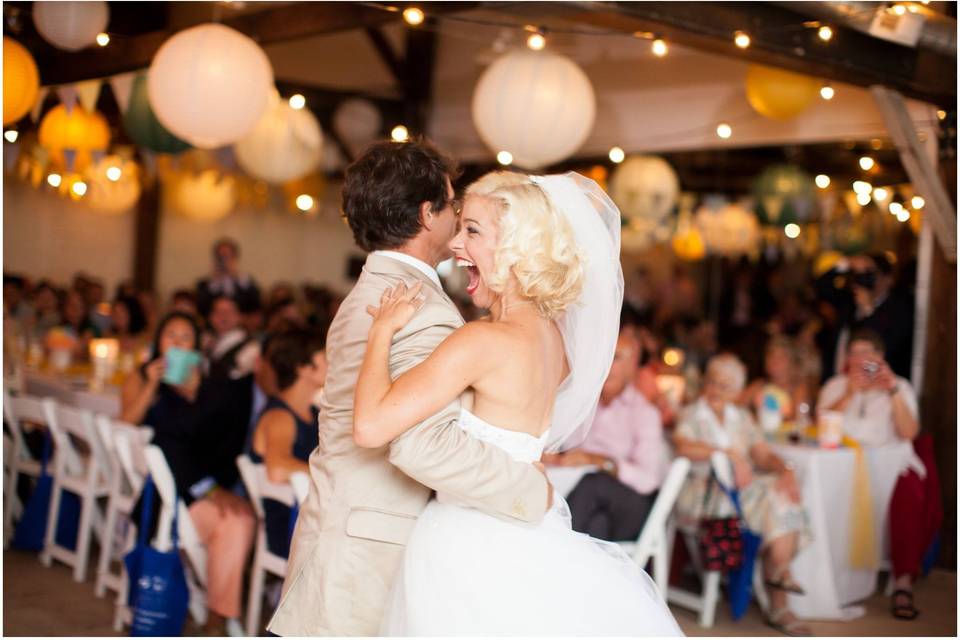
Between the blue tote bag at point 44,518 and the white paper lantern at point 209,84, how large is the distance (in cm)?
169

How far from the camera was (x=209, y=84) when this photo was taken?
157 inches

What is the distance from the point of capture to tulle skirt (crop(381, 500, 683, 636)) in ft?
6.84

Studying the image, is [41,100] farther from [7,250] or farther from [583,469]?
[7,250]

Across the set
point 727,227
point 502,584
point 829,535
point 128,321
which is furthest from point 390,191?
point 727,227

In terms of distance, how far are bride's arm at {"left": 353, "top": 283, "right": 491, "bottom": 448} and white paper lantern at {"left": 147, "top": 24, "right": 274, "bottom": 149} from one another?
2.25 meters

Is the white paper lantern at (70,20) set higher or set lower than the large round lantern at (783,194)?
higher

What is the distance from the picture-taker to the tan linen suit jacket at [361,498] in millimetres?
2105

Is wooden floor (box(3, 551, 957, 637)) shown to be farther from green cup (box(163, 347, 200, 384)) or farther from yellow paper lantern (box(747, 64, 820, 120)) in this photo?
yellow paper lantern (box(747, 64, 820, 120))

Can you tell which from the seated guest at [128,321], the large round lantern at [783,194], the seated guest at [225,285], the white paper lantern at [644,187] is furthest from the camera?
the seated guest at [225,285]

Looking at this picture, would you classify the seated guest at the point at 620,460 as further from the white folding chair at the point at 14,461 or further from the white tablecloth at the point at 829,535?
the white folding chair at the point at 14,461

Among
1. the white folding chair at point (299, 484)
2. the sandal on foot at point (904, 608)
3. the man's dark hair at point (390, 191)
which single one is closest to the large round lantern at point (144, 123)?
the white folding chair at point (299, 484)

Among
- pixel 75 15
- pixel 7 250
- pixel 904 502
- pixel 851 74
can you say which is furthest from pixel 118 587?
pixel 7 250

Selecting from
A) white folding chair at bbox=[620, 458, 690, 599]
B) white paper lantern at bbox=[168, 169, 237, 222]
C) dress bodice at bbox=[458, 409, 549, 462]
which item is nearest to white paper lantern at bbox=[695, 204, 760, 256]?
white paper lantern at bbox=[168, 169, 237, 222]

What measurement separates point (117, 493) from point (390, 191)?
278 cm
